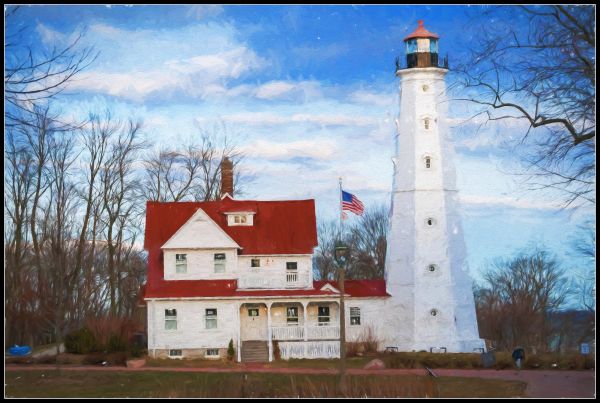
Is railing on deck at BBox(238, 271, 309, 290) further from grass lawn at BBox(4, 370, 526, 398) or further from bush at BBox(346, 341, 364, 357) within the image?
grass lawn at BBox(4, 370, 526, 398)

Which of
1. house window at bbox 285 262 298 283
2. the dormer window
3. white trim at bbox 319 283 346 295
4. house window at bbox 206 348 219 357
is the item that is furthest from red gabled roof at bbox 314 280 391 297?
house window at bbox 206 348 219 357

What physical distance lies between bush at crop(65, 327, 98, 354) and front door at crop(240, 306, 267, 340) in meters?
5.84

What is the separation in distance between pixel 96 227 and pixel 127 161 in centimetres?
391

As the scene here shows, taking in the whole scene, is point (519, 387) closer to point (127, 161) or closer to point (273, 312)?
point (273, 312)

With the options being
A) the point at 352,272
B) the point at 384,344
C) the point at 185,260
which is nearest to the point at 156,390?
the point at 185,260

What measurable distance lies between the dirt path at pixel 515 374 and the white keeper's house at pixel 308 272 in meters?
3.35

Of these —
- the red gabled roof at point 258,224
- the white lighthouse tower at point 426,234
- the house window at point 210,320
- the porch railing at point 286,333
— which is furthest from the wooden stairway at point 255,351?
the white lighthouse tower at point 426,234

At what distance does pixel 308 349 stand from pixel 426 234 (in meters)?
7.07

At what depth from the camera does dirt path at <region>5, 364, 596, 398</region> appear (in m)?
27.5

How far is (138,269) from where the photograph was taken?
56375 millimetres

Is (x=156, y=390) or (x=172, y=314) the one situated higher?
(x=172, y=314)

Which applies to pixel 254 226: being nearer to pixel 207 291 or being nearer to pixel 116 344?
pixel 207 291

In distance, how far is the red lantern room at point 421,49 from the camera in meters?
42.3

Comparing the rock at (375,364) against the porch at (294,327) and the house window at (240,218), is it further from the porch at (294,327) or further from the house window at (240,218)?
the house window at (240,218)
